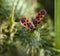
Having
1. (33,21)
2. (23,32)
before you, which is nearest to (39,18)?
(33,21)

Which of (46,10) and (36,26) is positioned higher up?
(46,10)

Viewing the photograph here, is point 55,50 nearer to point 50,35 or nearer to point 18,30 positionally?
point 50,35

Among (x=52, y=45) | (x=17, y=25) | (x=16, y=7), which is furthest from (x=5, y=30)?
(x=52, y=45)

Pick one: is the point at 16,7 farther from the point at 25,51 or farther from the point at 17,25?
the point at 25,51

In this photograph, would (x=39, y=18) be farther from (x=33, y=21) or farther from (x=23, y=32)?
(x=23, y=32)

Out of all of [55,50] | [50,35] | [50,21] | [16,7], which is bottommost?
[55,50]

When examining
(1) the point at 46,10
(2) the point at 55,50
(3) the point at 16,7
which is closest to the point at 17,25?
(3) the point at 16,7

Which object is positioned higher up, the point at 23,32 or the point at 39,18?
the point at 39,18
